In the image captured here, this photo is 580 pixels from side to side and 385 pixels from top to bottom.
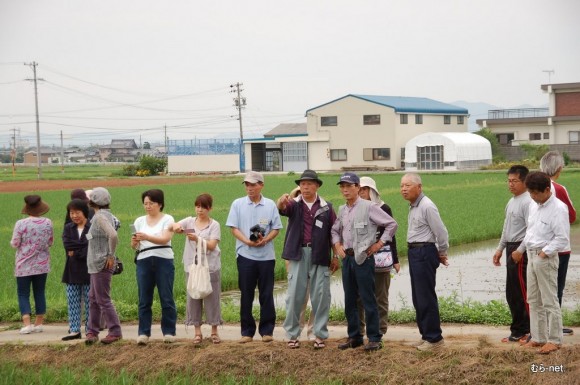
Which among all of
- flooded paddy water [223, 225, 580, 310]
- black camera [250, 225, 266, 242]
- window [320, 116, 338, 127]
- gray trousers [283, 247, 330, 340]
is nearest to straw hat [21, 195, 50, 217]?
black camera [250, 225, 266, 242]

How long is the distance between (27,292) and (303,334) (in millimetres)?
3258

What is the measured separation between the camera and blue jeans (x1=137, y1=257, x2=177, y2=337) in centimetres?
814

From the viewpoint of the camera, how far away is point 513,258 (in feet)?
24.8

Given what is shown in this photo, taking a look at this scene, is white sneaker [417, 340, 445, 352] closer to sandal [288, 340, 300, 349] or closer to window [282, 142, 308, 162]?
sandal [288, 340, 300, 349]

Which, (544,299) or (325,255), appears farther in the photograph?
→ (325,255)

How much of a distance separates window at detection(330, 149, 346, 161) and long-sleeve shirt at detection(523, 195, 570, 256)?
50.9 m

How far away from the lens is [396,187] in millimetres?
35812

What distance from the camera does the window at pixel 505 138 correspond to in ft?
197

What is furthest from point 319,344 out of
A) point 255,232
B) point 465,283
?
point 465,283

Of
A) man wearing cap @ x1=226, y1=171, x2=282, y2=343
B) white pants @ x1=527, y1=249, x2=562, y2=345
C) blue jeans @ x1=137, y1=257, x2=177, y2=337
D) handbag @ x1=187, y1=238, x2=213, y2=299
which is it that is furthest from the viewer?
blue jeans @ x1=137, y1=257, x2=177, y2=337

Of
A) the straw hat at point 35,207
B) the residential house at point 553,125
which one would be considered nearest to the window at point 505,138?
the residential house at point 553,125

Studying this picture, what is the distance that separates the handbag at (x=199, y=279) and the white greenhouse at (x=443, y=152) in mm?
45381

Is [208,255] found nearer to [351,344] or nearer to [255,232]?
[255,232]

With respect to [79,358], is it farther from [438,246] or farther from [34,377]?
[438,246]
